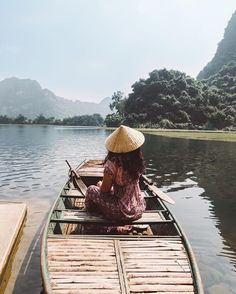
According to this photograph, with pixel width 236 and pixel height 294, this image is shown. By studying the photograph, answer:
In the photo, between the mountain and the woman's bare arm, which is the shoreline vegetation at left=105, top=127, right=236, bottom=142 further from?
the mountain

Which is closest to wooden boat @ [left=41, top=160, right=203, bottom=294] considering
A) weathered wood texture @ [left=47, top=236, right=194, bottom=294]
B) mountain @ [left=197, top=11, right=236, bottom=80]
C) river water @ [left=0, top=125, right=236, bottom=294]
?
weathered wood texture @ [left=47, top=236, right=194, bottom=294]

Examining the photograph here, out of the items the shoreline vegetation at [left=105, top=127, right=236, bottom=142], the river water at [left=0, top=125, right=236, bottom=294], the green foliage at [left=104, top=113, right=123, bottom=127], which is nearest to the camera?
the river water at [left=0, top=125, right=236, bottom=294]

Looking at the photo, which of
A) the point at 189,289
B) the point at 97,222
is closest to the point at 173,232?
the point at 97,222

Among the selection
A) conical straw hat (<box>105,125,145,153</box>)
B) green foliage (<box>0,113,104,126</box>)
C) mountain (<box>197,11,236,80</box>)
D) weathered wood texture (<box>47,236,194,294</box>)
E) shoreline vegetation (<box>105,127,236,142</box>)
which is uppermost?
mountain (<box>197,11,236,80</box>)

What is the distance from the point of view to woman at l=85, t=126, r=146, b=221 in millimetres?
7383

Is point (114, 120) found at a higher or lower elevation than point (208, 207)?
higher

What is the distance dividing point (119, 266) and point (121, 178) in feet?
6.89

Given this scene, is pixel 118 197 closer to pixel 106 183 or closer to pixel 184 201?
pixel 106 183

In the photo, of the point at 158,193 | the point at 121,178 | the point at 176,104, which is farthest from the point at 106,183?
the point at 176,104

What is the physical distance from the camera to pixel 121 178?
24.6ft

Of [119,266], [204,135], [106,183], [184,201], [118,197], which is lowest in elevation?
[204,135]

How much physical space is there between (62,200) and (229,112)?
88.0 metres

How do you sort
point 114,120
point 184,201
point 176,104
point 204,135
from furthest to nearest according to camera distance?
point 114,120 < point 176,104 < point 204,135 < point 184,201

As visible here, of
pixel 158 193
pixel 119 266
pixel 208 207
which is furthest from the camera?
pixel 208 207
